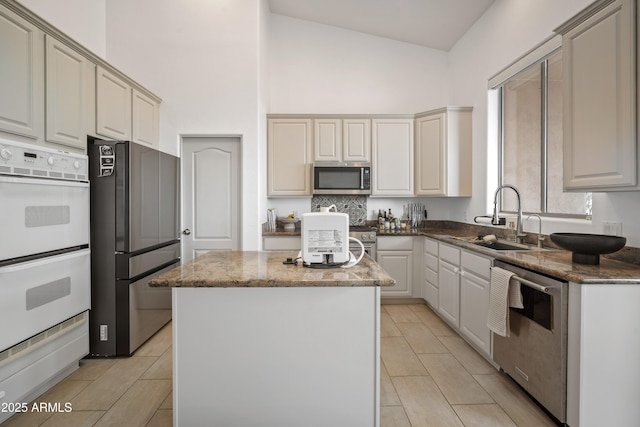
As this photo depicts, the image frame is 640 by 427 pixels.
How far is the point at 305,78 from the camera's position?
4789mm

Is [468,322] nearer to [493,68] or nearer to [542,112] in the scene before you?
[542,112]

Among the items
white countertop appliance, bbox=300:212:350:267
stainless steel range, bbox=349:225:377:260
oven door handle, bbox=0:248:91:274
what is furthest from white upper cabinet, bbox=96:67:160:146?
stainless steel range, bbox=349:225:377:260

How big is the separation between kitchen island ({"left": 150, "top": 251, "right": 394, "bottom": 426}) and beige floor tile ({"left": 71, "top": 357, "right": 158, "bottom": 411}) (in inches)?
31.6

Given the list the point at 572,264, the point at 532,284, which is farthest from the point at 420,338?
the point at 572,264

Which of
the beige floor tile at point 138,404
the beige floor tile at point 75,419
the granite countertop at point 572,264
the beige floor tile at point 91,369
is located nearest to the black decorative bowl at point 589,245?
the granite countertop at point 572,264

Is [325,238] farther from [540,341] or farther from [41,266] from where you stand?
[41,266]

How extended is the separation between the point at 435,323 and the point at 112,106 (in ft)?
12.3

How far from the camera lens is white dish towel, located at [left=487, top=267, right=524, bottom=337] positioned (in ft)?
7.22

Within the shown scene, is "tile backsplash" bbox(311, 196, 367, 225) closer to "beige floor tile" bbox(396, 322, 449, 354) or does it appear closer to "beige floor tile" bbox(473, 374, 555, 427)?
"beige floor tile" bbox(396, 322, 449, 354)

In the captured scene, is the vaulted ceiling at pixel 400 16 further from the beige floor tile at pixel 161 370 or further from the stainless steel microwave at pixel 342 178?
the beige floor tile at pixel 161 370

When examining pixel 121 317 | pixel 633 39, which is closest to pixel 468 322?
pixel 633 39

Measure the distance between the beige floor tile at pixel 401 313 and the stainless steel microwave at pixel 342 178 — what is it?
146cm

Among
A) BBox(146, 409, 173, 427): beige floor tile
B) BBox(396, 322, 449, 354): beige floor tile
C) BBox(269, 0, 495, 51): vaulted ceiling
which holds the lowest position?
BBox(146, 409, 173, 427): beige floor tile

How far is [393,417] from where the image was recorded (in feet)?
6.68
